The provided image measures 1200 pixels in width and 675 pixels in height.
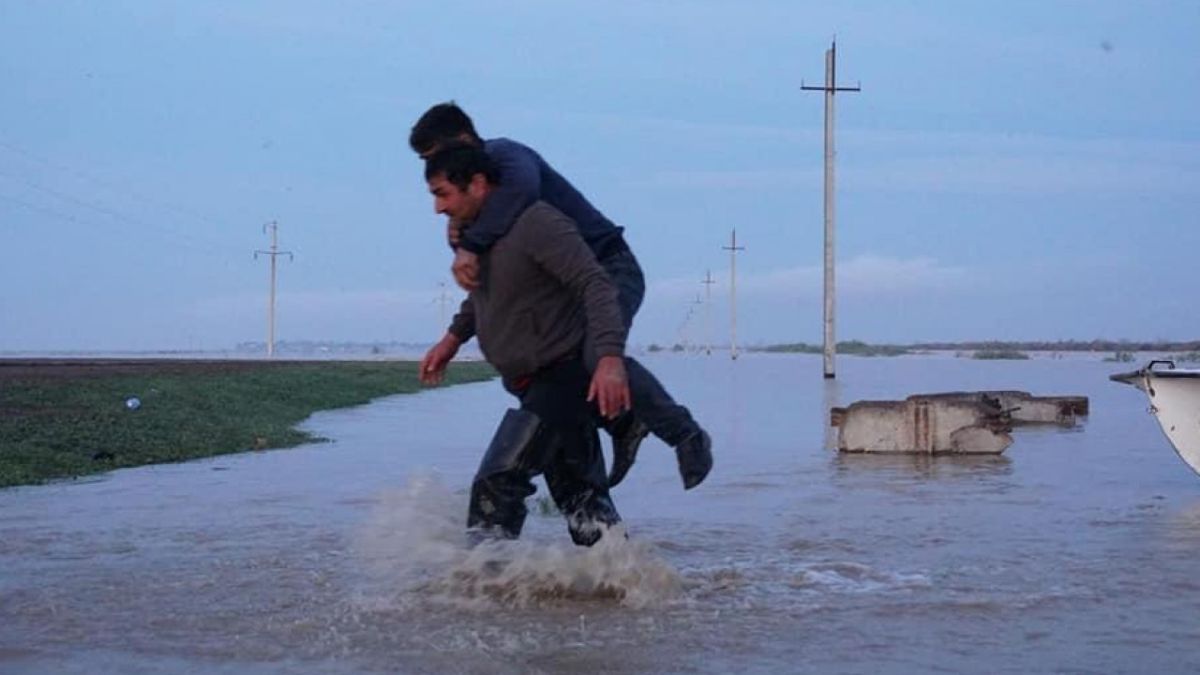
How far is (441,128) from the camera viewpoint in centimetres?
610

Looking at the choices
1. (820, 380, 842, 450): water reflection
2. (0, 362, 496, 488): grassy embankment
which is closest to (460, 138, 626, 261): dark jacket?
(0, 362, 496, 488): grassy embankment

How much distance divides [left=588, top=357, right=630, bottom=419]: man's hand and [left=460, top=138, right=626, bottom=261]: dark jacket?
0.62m

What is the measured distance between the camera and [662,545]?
7992mm

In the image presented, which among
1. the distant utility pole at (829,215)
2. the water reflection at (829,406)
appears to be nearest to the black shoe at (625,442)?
the water reflection at (829,406)

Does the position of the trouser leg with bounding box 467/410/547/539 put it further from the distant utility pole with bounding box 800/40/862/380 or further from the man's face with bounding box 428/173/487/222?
the distant utility pole with bounding box 800/40/862/380

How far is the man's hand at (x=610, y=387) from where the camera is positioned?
586cm

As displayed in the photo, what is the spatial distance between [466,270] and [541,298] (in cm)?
29

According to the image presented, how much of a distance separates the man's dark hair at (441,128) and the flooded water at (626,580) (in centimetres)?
157

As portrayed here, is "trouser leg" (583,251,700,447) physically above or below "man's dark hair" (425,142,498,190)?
below

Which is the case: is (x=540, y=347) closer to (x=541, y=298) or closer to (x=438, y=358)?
(x=541, y=298)

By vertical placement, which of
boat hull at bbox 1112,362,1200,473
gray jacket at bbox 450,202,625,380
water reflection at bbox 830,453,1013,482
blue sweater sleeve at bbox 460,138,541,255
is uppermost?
blue sweater sleeve at bbox 460,138,541,255

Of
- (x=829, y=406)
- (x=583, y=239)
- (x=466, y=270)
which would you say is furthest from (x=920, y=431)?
(x=829, y=406)

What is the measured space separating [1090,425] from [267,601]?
579 inches

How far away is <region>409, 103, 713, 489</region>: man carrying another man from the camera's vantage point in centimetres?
609
